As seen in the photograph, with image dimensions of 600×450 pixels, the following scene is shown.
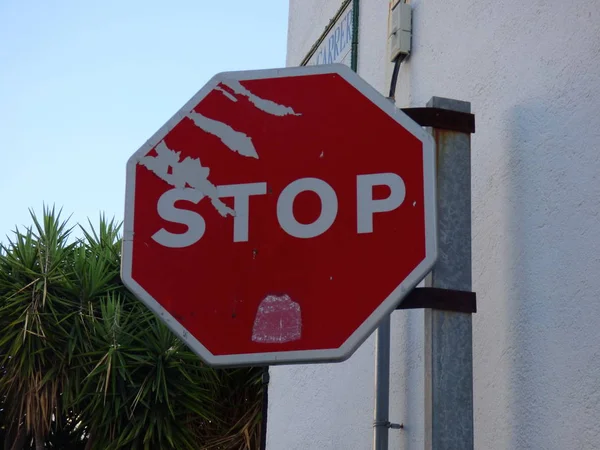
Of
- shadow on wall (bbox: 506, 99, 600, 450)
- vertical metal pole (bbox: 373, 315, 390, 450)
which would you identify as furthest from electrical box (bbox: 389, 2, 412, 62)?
vertical metal pole (bbox: 373, 315, 390, 450)

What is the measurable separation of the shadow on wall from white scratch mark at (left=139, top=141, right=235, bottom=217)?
0.93 m

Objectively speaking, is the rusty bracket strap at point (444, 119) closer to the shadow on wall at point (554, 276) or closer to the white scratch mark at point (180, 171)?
the shadow on wall at point (554, 276)

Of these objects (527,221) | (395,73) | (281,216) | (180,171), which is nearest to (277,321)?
(281,216)

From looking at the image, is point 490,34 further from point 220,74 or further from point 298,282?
point 298,282

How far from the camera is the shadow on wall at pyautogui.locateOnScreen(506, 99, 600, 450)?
2268 mm

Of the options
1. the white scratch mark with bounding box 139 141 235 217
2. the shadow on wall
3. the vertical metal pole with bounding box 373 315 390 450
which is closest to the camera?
the white scratch mark with bounding box 139 141 235 217

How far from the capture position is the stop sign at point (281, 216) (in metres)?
1.86

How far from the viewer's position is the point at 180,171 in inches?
80.9

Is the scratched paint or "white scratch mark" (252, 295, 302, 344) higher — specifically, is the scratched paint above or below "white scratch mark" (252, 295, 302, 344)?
above

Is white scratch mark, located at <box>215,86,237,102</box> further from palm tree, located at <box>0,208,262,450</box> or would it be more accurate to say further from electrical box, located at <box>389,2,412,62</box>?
palm tree, located at <box>0,208,262,450</box>

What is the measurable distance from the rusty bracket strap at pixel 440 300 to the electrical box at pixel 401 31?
1.54 meters

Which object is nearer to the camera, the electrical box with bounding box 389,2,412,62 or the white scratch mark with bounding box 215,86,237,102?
the white scratch mark with bounding box 215,86,237,102

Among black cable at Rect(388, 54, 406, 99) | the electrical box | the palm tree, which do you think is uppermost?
the electrical box

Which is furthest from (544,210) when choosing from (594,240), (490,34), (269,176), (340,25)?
(340,25)
